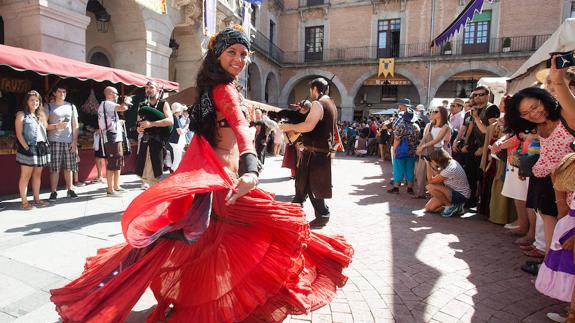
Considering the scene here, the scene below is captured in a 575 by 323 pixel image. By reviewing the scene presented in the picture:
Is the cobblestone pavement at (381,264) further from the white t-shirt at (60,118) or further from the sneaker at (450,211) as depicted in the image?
the white t-shirt at (60,118)

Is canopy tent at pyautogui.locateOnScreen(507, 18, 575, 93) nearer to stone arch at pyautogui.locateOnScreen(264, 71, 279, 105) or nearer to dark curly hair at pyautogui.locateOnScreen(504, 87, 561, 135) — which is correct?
dark curly hair at pyautogui.locateOnScreen(504, 87, 561, 135)

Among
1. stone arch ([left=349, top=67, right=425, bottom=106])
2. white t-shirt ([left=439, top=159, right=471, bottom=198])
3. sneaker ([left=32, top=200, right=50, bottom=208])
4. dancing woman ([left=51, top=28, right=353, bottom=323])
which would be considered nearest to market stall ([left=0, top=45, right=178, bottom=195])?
sneaker ([left=32, top=200, right=50, bottom=208])

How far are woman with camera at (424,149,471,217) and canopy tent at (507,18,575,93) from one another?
62.0 inches

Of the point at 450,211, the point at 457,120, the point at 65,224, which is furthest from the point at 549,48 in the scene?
the point at 65,224

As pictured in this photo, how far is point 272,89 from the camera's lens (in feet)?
92.1

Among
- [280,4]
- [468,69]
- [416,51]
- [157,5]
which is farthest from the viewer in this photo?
[280,4]

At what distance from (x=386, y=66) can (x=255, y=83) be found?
9.79 meters

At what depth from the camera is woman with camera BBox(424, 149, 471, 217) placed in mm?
5352

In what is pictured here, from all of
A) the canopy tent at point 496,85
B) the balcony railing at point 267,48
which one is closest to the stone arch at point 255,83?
the balcony railing at point 267,48

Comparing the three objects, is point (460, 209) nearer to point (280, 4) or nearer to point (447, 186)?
point (447, 186)

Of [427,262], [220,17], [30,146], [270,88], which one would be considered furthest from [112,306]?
[270,88]

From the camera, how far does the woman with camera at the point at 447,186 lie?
5.35 metres

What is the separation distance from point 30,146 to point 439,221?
598 centimetres

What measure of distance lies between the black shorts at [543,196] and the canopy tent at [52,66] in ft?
22.5
